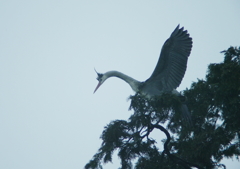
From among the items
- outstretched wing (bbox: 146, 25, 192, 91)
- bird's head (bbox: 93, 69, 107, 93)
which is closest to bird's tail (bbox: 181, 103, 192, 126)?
outstretched wing (bbox: 146, 25, 192, 91)

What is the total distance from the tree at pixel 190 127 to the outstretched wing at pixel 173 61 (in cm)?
118

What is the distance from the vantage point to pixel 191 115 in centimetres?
952

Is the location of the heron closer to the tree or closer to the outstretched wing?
the outstretched wing

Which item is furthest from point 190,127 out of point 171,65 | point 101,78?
point 101,78

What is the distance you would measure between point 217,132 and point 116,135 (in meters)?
2.53

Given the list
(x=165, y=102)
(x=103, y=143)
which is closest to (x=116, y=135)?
(x=103, y=143)

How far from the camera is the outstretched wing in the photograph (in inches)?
424

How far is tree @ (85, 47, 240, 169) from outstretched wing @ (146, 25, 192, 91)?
1183mm

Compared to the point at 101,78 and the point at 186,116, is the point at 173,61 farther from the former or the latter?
the point at 101,78

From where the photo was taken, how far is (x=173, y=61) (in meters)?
10.9

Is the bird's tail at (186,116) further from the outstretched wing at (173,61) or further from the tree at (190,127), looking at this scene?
the outstretched wing at (173,61)

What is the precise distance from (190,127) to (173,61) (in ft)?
8.14

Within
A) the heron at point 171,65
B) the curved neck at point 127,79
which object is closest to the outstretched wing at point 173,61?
the heron at point 171,65

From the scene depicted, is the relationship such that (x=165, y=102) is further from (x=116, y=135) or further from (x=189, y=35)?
(x=189, y=35)
